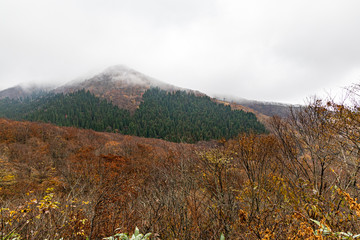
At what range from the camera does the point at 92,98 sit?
364ft

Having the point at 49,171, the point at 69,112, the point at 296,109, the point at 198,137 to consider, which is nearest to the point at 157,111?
the point at 198,137

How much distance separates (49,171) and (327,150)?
20.0m

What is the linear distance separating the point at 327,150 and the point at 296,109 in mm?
2441

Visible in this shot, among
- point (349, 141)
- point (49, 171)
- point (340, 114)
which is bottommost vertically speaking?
point (49, 171)

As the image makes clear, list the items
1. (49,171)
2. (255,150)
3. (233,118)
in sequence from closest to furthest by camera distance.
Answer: (255,150) < (49,171) < (233,118)

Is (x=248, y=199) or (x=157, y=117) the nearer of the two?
(x=248, y=199)

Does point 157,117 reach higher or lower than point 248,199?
lower

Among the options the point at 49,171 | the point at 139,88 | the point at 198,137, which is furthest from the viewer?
the point at 139,88

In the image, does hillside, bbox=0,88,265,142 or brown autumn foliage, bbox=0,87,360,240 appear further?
hillside, bbox=0,88,265,142

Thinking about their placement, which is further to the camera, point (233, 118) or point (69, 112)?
point (233, 118)

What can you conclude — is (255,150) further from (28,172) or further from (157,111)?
(157,111)

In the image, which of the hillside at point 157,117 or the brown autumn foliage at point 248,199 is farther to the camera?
the hillside at point 157,117

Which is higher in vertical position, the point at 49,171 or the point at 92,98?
the point at 92,98

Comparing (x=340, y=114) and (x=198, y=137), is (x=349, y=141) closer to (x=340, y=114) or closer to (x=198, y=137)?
(x=340, y=114)
